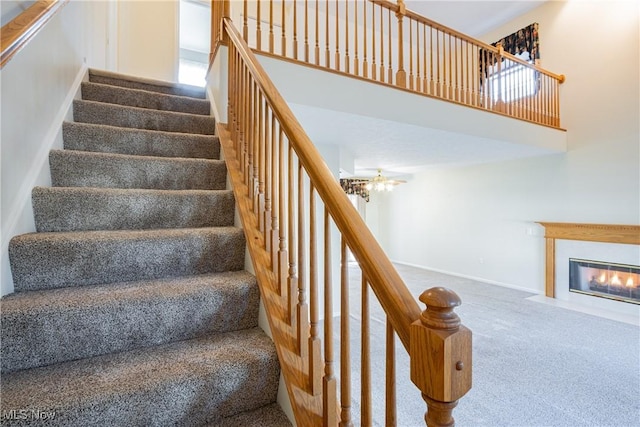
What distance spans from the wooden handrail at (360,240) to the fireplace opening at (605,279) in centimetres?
499

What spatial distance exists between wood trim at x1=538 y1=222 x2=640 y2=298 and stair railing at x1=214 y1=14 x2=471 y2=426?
183 inches

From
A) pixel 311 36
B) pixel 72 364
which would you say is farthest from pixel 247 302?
pixel 311 36

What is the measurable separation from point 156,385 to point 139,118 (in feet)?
6.25

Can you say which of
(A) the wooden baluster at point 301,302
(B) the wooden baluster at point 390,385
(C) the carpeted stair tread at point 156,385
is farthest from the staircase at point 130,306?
(B) the wooden baluster at point 390,385

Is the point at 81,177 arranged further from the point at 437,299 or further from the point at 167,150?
the point at 437,299

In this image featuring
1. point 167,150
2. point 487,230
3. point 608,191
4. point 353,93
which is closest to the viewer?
point 167,150

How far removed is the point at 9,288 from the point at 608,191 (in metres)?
5.83

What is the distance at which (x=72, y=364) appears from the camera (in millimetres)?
1040

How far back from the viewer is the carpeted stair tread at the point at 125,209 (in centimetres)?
144

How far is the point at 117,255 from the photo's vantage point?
1343 millimetres

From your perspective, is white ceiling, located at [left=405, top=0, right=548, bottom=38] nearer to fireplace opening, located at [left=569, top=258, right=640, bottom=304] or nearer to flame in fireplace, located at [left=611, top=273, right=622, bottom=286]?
fireplace opening, located at [left=569, top=258, right=640, bottom=304]

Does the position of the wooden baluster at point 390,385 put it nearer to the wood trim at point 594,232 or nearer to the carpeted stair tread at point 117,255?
the carpeted stair tread at point 117,255

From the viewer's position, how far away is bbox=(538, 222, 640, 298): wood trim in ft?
13.1

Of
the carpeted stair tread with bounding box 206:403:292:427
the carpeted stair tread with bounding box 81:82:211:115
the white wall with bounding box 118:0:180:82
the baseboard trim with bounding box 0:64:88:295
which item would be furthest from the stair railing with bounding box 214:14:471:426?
the white wall with bounding box 118:0:180:82
